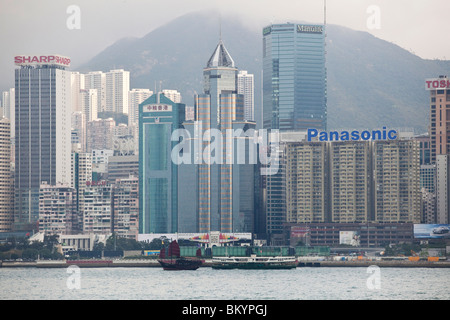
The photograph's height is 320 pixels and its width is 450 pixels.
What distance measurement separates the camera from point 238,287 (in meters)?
98.8

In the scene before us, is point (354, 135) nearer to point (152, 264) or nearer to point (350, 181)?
point (350, 181)

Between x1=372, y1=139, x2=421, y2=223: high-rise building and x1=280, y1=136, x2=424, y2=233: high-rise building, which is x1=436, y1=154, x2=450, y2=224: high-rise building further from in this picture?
x1=372, y1=139, x2=421, y2=223: high-rise building

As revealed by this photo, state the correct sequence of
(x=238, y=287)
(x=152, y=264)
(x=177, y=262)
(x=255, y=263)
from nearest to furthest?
(x=238, y=287), (x=255, y=263), (x=177, y=262), (x=152, y=264)

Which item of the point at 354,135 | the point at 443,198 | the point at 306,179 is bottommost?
the point at 443,198

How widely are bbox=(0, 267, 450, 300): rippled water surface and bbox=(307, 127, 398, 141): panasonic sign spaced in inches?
2250

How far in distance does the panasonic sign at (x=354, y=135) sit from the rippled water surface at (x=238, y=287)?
187 ft

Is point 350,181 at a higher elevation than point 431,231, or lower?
higher

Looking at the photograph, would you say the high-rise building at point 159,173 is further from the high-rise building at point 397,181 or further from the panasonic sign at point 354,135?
the high-rise building at point 397,181

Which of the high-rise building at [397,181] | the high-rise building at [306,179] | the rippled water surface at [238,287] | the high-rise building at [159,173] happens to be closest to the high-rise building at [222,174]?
the high-rise building at [159,173]

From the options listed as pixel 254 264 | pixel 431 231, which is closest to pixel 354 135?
pixel 431 231

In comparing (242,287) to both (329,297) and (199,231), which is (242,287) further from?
(199,231)

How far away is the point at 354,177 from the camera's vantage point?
188375 mm

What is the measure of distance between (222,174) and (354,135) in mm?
25849

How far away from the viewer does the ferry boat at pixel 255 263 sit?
464 feet
